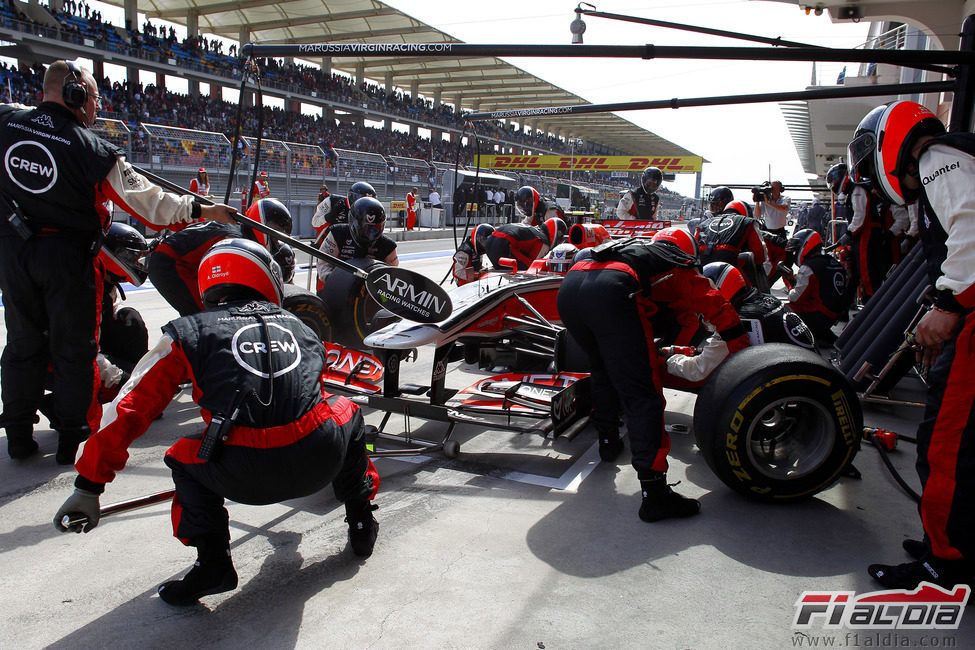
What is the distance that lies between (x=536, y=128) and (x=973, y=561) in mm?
66120

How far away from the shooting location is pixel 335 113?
41.5 m

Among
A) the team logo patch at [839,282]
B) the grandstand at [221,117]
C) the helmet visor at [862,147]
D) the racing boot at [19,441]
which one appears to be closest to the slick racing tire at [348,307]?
the racing boot at [19,441]

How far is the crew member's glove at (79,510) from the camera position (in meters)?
2.25

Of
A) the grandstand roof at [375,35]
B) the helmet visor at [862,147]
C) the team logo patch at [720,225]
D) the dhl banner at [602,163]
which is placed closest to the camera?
the helmet visor at [862,147]

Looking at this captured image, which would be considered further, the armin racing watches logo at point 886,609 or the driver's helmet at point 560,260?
the driver's helmet at point 560,260

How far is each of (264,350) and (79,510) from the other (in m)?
0.82

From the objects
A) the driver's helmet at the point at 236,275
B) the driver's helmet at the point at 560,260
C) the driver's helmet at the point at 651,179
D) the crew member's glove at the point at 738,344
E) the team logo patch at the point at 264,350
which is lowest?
the crew member's glove at the point at 738,344

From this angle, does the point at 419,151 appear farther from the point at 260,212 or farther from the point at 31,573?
the point at 31,573

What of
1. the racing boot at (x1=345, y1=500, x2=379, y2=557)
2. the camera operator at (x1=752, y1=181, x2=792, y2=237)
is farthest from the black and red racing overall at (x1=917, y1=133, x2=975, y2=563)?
the camera operator at (x1=752, y1=181, x2=792, y2=237)

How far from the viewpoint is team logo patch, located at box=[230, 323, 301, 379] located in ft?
7.88

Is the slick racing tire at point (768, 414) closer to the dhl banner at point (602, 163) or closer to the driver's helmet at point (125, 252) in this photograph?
the driver's helmet at point (125, 252)

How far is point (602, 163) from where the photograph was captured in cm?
4294

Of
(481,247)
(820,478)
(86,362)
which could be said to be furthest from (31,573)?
(481,247)

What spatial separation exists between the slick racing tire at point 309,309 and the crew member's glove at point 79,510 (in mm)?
3049
